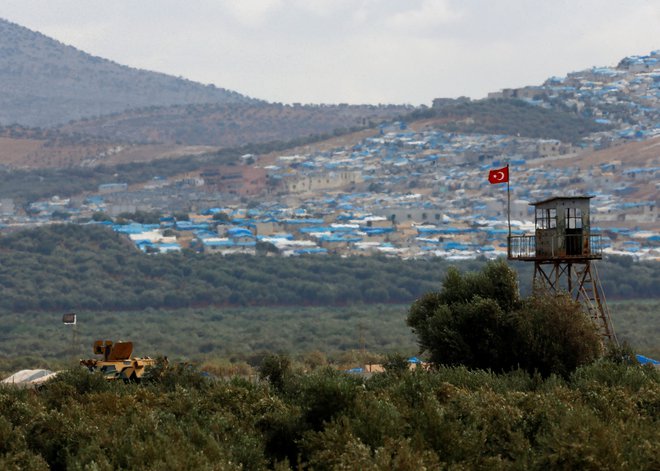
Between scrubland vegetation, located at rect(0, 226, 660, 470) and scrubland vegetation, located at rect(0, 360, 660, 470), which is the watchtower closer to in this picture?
scrubland vegetation, located at rect(0, 226, 660, 470)

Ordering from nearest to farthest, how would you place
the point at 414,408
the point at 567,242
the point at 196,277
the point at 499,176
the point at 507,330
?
the point at 414,408, the point at 507,330, the point at 567,242, the point at 499,176, the point at 196,277

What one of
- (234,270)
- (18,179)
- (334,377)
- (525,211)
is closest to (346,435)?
(334,377)

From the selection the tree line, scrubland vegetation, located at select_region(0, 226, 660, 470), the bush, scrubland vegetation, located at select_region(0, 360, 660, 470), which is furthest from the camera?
the tree line

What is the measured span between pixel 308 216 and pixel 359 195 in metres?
25.8

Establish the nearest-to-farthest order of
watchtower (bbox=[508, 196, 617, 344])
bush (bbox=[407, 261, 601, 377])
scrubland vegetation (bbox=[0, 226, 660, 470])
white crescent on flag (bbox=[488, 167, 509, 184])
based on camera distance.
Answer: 1. scrubland vegetation (bbox=[0, 226, 660, 470])
2. bush (bbox=[407, 261, 601, 377])
3. watchtower (bbox=[508, 196, 617, 344])
4. white crescent on flag (bbox=[488, 167, 509, 184])

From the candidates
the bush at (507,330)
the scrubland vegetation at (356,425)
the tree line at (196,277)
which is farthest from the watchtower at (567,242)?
the tree line at (196,277)

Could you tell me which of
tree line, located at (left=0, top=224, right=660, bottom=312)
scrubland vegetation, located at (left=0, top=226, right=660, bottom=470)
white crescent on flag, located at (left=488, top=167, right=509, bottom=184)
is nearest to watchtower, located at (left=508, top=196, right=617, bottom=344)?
scrubland vegetation, located at (left=0, top=226, right=660, bottom=470)

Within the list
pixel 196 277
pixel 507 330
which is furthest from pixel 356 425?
pixel 196 277

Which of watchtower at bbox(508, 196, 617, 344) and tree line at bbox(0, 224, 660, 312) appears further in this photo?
tree line at bbox(0, 224, 660, 312)

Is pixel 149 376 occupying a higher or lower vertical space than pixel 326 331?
higher

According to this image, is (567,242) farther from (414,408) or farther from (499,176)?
(414,408)

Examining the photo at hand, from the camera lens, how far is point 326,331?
84750mm

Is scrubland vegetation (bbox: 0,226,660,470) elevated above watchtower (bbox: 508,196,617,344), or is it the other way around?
watchtower (bbox: 508,196,617,344)

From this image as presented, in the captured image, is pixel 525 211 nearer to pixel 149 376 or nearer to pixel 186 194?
pixel 186 194
